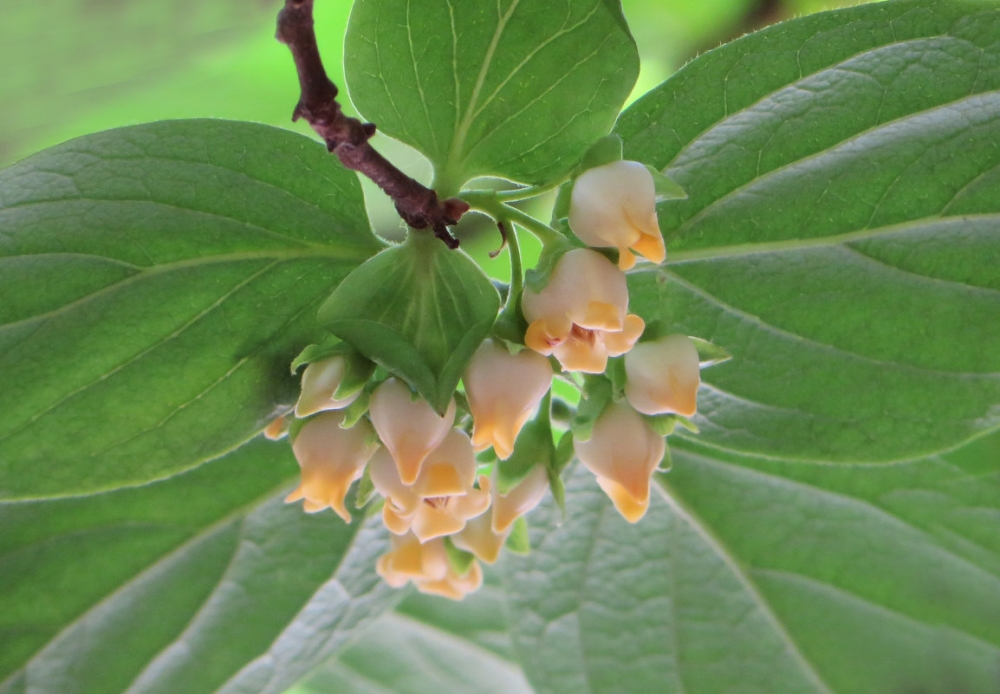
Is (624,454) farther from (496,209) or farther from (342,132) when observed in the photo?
(342,132)

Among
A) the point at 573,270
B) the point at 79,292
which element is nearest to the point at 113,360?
the point at 79,292

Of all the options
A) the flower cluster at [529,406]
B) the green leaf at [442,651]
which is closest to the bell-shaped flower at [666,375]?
the flower cluster at [529,406]

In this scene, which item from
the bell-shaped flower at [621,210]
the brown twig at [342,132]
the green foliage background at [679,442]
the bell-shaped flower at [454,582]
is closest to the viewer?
the brown twig at [342,132]

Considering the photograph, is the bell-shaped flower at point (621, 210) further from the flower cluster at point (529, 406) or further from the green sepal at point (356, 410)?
the green sepal at point (356, 410)

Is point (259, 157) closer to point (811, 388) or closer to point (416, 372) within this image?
point (416, 372)

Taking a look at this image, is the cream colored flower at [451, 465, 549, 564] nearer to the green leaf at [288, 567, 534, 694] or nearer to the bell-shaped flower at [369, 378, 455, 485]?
the bell-shaped flower at [369, 378, 455, 485]

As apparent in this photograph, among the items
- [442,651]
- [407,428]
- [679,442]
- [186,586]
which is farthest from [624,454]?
[442,651]

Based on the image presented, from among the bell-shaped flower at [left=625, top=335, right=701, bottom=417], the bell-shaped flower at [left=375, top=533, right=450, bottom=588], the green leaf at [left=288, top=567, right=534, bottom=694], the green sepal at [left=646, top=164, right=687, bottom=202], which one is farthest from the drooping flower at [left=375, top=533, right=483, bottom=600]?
the green leaf at [left=288, top=567, right=534, bottom=694]
